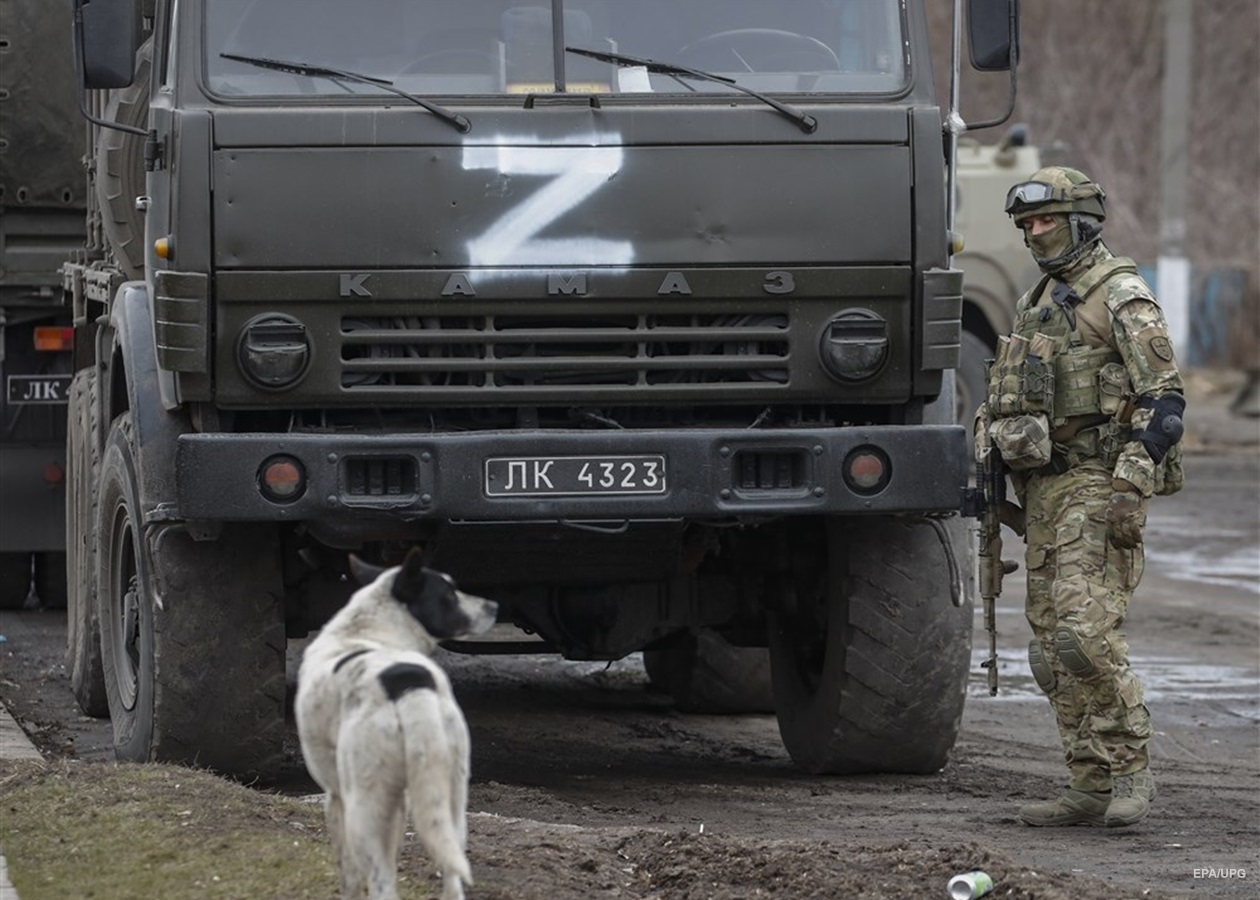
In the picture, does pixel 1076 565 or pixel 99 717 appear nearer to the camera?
pixel 1076 565

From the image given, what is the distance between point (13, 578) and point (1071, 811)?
22.7 ft

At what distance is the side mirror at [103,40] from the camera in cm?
730

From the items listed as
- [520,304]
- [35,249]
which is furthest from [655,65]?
[35,249]

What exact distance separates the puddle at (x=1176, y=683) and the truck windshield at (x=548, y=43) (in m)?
3.44

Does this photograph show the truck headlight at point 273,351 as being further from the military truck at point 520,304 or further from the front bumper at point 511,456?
the front bumper at point 511,456

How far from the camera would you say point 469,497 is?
687 centimetres

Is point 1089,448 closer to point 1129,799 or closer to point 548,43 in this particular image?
point 1129,799

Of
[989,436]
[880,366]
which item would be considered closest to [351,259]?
[880,366]

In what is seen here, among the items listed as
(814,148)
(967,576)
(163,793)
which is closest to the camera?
(163,793)

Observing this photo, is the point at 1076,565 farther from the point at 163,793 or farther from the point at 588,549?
the point at 163,793

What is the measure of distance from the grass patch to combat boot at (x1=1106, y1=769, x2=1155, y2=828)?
234 cm

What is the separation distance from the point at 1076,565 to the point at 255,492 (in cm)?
241

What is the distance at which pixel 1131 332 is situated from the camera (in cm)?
717

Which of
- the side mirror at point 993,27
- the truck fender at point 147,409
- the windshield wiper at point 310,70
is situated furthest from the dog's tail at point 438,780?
the side mirror at point 993,27
